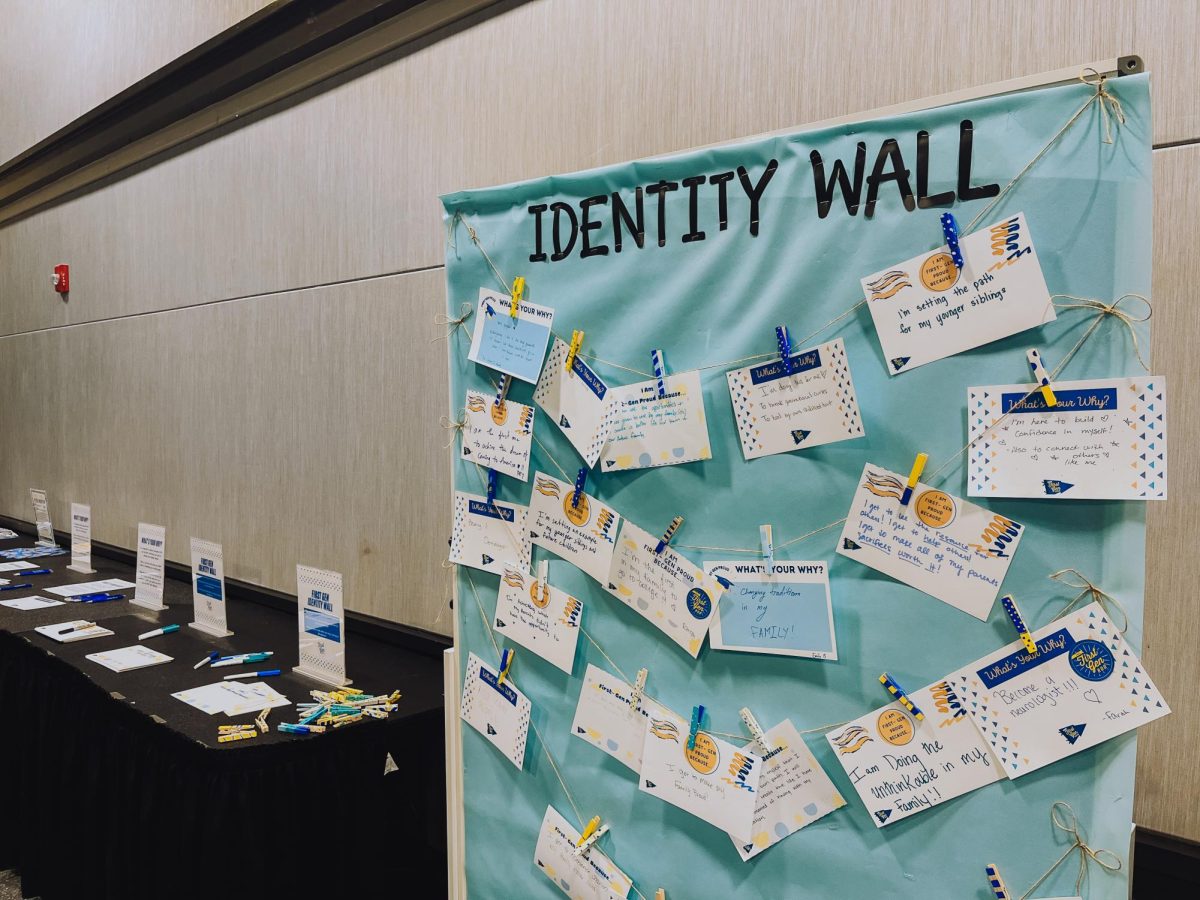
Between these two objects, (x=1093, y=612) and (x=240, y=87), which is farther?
(x=240, y=87)

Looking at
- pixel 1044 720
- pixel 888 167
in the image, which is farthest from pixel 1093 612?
pixel 888 167

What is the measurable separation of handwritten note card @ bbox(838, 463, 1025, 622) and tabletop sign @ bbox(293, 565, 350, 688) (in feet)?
3.87

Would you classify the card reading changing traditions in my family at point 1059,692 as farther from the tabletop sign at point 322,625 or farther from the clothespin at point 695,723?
the tabletop sign at point 322,625

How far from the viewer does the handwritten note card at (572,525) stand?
1.25 metres

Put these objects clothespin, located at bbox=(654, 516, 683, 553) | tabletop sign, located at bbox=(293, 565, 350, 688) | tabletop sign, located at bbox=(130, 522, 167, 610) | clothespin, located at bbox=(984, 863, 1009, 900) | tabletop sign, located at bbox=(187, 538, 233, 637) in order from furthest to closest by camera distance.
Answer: tabletop sign, located at bbox=(130, 522, 167, 610) → tabletop sign, located at bbox=(187, 538, 233, 637) → tabletop sign, located at bbox=(293, 565, 350, 688) → clothespin, located at bbox=(654, 516, 683, 553) → clothespin, located at bbox=(984, 863, 1009, 900)

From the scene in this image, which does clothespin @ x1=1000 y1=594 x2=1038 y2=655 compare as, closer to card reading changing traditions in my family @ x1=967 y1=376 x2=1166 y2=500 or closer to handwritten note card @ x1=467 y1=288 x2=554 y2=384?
card reading changing traditions in my family @ x1=967 y1=376 x2=1166 y2=500

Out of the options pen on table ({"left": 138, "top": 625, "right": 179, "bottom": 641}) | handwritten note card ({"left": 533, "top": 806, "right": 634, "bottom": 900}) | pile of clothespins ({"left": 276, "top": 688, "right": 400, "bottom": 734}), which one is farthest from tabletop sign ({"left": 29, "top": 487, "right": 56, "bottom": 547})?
handwritten note card ({"left": 533, "top": 806, "right": 634, "bottom": 900})

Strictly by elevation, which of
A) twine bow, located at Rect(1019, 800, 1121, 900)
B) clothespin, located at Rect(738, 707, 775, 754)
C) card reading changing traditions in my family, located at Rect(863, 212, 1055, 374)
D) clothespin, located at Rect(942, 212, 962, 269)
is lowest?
twine bow, located at Rect(1019, 800, 1121, 900)

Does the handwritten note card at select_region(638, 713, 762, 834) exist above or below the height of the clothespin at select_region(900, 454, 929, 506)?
below

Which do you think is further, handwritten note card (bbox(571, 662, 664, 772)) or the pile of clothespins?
the pile of clothespins

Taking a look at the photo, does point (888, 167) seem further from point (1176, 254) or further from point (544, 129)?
point (544, 129)

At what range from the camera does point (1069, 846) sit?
0.92m

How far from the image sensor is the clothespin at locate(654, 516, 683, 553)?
1182 mm

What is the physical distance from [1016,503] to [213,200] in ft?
8.70
